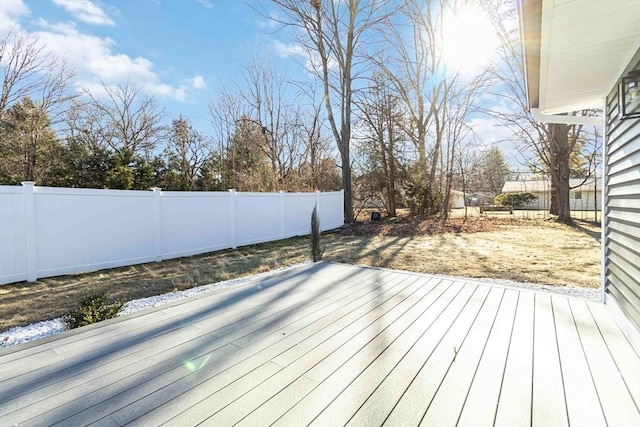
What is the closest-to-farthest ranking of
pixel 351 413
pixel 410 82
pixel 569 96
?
1. pixel 351 413
2. pixel 569 96
3. pixel 410 82

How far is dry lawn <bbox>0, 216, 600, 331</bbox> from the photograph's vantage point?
3.75m

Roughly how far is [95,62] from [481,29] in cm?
1391

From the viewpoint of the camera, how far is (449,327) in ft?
7.11

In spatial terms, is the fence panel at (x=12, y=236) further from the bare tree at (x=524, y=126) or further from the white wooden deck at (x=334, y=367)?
the bare tree at (x=524, y=126)

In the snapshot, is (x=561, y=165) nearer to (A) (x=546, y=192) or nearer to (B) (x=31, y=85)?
(A) (x=546, y=192)

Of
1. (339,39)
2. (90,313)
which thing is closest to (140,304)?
(90,313)

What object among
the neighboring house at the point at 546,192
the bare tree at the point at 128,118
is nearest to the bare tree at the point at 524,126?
the neighboring house at the point at 546,192

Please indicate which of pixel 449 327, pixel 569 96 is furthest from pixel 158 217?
pixel 569 96

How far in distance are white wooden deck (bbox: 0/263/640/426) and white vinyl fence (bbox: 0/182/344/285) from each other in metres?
3.31

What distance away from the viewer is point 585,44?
1744 mm

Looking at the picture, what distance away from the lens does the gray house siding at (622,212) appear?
6.27 feet

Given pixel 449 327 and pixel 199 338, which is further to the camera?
pixel 449 327

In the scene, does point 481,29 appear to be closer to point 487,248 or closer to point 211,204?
point 487,248

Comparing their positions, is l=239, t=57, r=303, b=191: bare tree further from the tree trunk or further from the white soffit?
the white soffit
